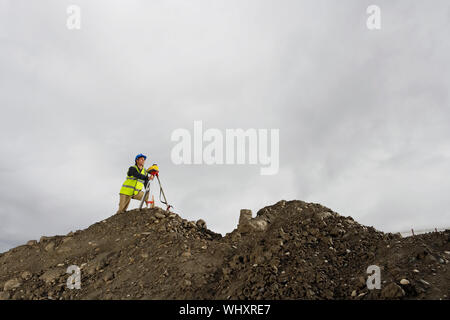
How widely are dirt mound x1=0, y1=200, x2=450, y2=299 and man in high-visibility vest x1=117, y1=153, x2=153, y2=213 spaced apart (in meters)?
0.99

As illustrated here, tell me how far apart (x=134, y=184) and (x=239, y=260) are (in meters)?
5.95

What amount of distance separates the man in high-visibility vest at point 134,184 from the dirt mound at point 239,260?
0.99 metres

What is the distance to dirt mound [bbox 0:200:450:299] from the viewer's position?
5.96 meters

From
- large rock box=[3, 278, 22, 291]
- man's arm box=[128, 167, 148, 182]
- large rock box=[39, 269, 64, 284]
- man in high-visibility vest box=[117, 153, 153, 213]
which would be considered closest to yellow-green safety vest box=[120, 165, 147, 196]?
man in high-visibility vest box=[117, 153, 153, 213]

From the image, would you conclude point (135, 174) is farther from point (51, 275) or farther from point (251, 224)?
point (251, 224)

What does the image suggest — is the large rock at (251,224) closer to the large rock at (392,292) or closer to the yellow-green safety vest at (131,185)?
the large rock at (392,292)

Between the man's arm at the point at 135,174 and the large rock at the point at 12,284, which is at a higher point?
the man's arm at the point at 135,174

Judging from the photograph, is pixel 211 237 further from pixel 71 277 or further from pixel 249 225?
pixel 71 277

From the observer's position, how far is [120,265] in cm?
820

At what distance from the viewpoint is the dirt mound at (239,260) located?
596cm

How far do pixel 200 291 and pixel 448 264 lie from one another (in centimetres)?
546

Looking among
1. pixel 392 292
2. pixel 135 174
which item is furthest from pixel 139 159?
pixel 392 292

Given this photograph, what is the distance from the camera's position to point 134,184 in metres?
11.4

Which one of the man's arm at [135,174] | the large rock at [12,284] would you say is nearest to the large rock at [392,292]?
the man's arm at [135,174]
